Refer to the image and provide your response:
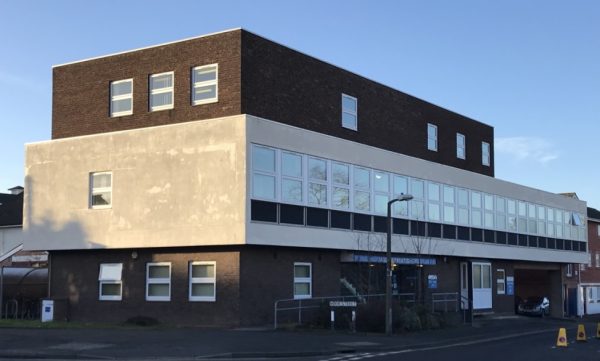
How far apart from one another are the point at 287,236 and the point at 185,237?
364cm

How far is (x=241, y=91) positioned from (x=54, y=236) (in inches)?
396

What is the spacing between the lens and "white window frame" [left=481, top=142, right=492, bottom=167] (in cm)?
4334

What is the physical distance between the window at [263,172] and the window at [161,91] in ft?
14.8

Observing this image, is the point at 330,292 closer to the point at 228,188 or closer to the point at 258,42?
the point at 228,188

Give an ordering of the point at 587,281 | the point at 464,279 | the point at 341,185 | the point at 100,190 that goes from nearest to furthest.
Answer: the point at 100,190
the point at 341,185
the point at 464,279
the point at 587,281

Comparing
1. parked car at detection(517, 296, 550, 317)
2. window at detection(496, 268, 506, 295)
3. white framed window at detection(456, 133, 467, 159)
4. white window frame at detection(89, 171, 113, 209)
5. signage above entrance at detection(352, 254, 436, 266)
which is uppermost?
white framed window at detection(456, 133, 467, 159)

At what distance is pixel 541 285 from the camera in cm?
5353

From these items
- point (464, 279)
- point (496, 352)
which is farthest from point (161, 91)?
point (464, 279)

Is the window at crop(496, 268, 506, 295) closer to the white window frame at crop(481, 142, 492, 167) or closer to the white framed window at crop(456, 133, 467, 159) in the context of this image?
the white window frame at crop(481, 142, 492, 167)

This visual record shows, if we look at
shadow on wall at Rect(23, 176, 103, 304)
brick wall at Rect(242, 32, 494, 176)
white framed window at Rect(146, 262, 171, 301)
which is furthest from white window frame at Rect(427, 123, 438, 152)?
shadow on wall at Rect(23, 176, 103, 304)

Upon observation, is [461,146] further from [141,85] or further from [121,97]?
[121,97]

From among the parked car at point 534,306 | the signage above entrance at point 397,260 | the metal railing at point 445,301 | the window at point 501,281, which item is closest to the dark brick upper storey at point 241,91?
the signage above entrance at point 397,260

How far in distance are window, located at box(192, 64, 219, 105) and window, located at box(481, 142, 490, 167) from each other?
2098 centimetres

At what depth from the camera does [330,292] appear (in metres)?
29.8
